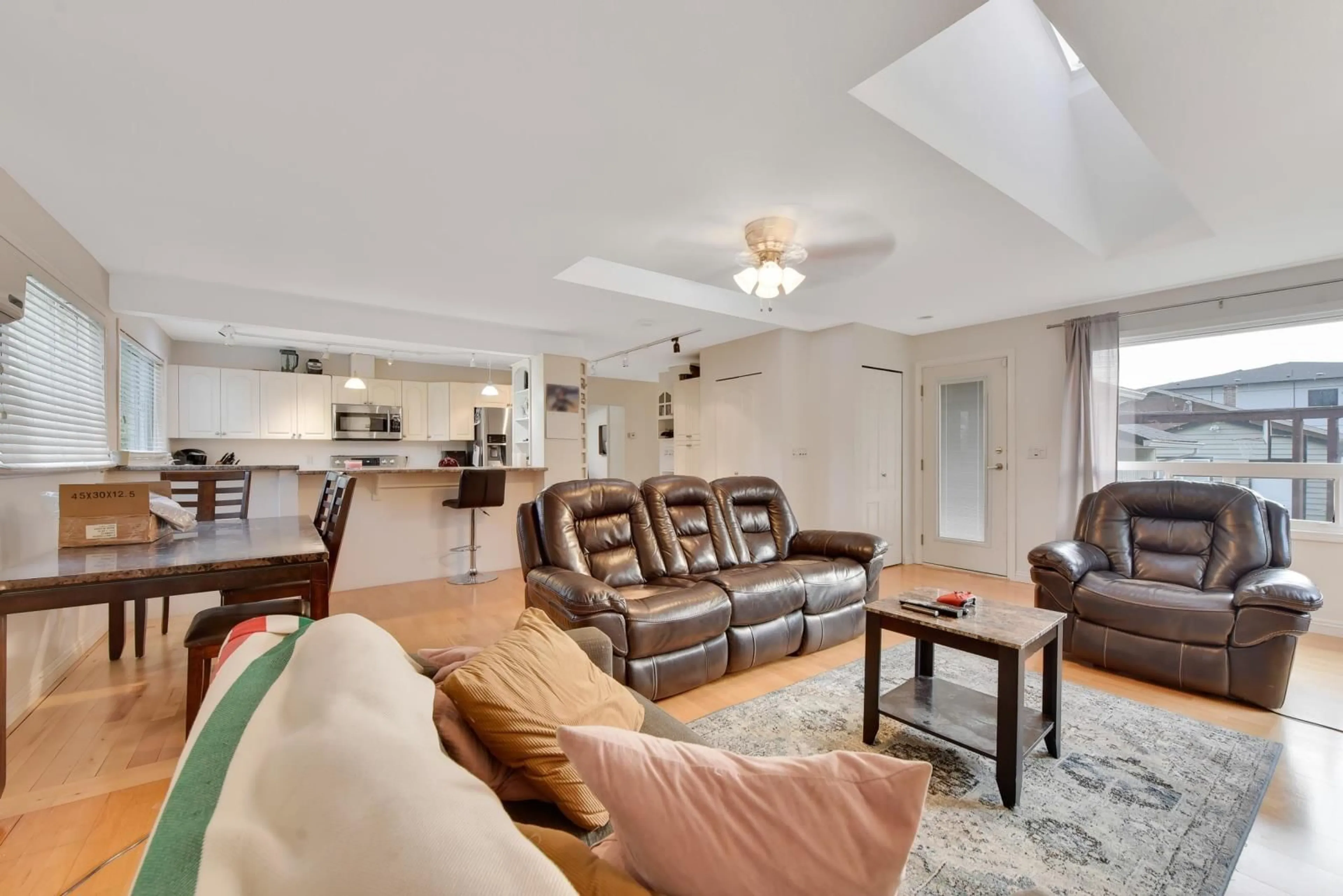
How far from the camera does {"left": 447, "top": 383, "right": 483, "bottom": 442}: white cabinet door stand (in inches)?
279

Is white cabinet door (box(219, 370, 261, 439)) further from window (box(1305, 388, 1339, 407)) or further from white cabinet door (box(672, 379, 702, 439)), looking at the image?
window (box(1305, 388, 1339, 407))

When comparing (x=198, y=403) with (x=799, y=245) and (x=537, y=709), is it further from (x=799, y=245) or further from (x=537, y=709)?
(x=537, y=709)

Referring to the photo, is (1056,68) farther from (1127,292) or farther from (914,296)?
(1127,292)

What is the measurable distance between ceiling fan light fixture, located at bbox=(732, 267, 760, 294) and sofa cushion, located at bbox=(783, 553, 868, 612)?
1.65 m

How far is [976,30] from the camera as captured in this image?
218 centimetres

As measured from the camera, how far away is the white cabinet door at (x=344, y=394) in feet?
20.9

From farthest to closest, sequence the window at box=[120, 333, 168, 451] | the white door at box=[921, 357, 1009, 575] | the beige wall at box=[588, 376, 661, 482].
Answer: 1. the beige wall at box=[588, 376, 661, 482]
2. the white door at box=[921, 357, 1009, 575]
3. the window at box=[120, 333, 168, 451]

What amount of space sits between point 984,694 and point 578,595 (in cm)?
176

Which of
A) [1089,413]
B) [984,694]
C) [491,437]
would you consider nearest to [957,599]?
[984,694]

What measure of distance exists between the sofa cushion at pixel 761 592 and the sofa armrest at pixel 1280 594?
200 centimetres

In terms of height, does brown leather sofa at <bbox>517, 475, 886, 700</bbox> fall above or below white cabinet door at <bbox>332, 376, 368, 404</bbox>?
below

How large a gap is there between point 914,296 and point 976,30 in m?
2.35

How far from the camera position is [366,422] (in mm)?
6473

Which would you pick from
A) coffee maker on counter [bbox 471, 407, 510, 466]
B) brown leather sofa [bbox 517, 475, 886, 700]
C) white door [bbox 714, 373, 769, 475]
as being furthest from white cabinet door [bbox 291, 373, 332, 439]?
brown leather sofa [bbox 517, 475, 886, 700]
